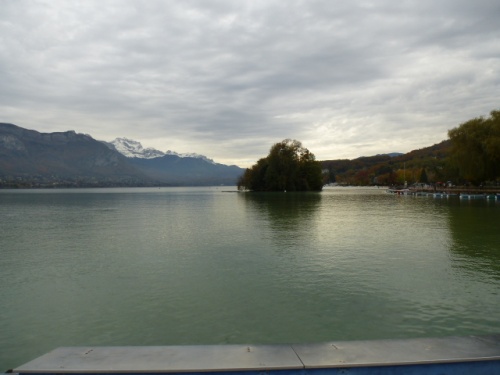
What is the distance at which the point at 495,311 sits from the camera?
1127 centimetres

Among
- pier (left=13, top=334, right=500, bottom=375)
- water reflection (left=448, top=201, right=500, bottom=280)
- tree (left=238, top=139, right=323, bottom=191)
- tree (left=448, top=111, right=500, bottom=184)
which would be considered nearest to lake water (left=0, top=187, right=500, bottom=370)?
water reflection (left=448, top=201, right=500, bottom=280)

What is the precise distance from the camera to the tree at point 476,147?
7344 cm

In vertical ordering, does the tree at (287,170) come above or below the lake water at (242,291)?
above

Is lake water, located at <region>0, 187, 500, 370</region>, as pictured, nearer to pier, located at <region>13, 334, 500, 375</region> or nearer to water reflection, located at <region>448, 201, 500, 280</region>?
water reflection, located at <region>448, 201, 500, 280</region>

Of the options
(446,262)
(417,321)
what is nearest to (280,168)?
(446,262)

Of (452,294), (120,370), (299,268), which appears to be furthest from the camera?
(299,268)

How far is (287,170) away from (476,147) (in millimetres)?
66479

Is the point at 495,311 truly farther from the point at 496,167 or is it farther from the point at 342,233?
the point at 496,167

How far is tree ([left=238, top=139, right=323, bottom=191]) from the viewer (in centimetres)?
13488

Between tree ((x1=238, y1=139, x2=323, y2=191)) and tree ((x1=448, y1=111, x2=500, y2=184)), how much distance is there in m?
61.1

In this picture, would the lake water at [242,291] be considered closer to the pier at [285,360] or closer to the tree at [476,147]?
the pier at [285,360]

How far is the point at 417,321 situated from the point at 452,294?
3.52 meters

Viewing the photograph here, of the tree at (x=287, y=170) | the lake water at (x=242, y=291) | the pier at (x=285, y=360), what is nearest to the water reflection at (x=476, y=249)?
the lake water at (x=242, y=291)

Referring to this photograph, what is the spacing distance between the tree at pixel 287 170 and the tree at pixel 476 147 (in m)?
61.1
